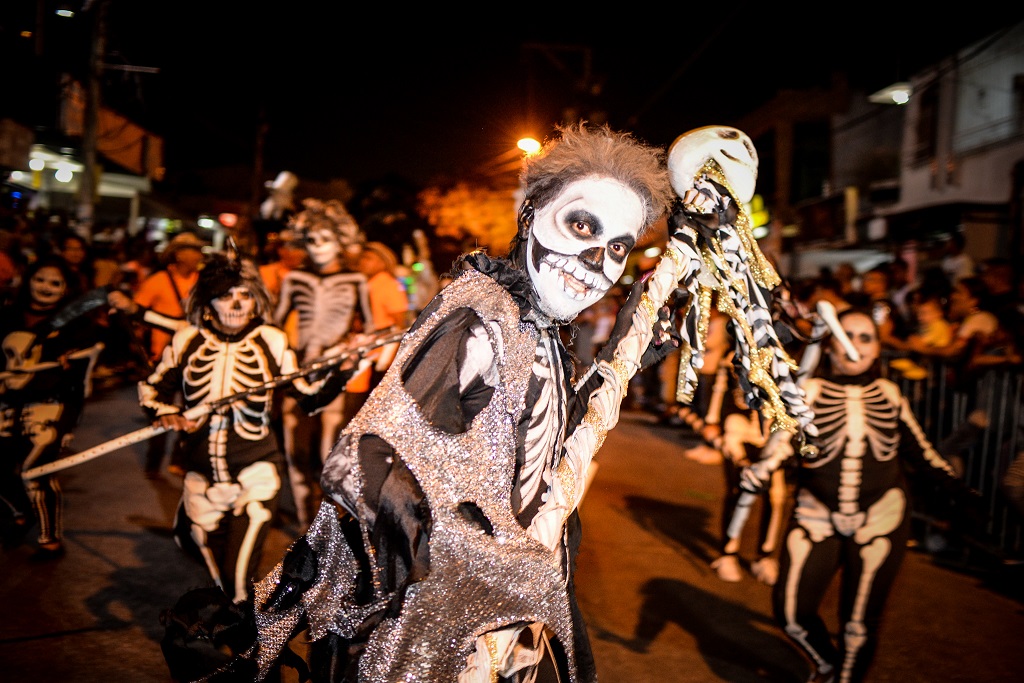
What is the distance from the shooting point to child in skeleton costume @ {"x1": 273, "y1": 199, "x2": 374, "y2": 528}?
6.61m

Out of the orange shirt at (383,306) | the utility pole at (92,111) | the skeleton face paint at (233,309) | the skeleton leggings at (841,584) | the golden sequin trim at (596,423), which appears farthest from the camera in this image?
the utility pole at (92,111)

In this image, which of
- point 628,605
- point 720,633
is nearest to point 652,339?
point 720,633

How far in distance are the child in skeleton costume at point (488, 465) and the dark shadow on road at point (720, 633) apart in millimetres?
2465

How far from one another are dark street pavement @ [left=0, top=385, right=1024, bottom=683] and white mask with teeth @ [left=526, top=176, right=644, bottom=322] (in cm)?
275

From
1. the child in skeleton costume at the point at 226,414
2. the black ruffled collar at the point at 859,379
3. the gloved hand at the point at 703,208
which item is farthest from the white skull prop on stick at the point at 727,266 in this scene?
the child in skeleton costume at the point at 226,414

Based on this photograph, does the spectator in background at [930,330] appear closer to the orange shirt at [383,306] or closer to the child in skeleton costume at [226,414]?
the orange shirt at [383,306]

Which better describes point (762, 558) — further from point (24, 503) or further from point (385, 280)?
point (24, 503)

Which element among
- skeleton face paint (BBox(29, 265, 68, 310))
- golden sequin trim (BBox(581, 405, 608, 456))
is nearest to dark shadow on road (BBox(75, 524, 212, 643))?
skeleton face paint (BBox(29, 265, 68, 310))

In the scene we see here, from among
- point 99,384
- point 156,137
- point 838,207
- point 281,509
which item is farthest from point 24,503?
point 156,137

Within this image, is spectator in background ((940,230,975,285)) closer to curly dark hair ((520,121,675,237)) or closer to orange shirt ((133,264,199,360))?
orange shirt ((133,264,199,360))

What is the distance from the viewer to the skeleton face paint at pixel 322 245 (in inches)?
261

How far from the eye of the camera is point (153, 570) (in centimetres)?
552

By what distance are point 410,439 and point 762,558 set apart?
4.76 metres

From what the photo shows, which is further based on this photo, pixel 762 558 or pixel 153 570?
pixel 762 558
